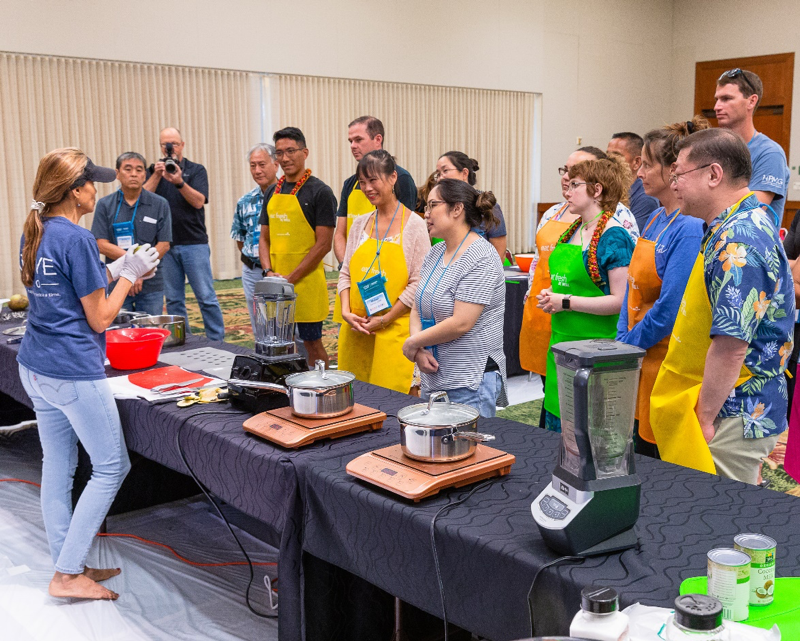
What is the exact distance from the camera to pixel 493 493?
5.40 ft

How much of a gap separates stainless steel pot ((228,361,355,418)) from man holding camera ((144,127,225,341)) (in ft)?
10.6

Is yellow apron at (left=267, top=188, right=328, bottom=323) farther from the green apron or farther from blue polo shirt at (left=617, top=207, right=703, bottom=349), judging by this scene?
blue polo shirt at (left=617, top=207, right=703, bottom=349)

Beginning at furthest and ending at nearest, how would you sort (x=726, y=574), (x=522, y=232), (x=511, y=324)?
(x=522, y=232) → (x=511, y=324) → (x=726, y=574)

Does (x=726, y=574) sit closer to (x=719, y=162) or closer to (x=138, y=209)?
(x=719, y=162)

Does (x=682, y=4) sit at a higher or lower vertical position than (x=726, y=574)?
higher

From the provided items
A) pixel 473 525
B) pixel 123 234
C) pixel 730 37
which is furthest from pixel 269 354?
pixel 730 37

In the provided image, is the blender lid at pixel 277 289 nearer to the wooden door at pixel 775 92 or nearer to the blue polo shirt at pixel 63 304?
the blue polo shirt at pixel 63 304

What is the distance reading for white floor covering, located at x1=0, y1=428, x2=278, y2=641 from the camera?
235 centimetres

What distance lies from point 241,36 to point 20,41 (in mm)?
2225

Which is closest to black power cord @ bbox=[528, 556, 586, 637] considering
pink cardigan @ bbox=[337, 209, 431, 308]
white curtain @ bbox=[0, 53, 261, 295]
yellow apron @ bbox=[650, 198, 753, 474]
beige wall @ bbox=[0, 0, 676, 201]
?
yellow apron @ bbox=[650, 198, 753, 474]

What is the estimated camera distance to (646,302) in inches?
93.1

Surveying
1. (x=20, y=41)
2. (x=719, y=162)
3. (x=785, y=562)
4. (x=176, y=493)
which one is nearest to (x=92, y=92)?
(x=20, y=41)

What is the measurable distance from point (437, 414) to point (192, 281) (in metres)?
3.82

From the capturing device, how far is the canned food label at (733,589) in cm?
112
